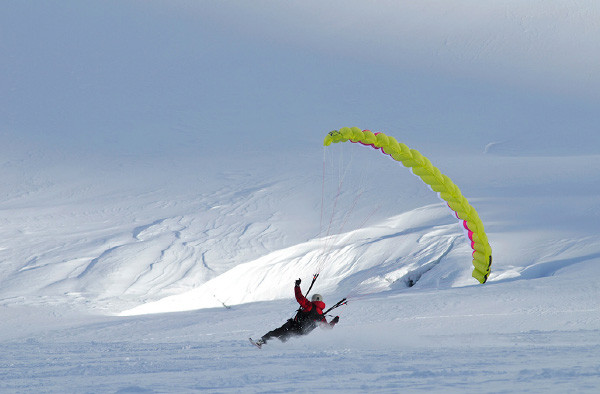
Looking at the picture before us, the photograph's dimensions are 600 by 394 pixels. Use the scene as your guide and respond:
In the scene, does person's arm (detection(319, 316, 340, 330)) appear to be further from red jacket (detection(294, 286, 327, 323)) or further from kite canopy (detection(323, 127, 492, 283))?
kite canopy (detection(323, 127, 492, 283))

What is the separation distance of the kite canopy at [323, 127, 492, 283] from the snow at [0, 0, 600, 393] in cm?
53

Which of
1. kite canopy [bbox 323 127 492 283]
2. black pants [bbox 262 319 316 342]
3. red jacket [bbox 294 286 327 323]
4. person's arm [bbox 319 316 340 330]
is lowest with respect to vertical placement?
black pants [bbox 262 319 316 342]

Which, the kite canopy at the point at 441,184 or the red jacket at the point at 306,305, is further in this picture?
the kite canopy at the point at 441,184

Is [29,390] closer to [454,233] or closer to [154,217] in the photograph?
[454,233]

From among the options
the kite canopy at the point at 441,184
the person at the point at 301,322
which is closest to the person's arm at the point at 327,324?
the person at the point at 301,322

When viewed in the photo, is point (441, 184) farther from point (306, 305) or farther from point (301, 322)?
point (301, 322)

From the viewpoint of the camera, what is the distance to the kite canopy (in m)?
9.83

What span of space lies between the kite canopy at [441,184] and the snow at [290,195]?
0.53 meters

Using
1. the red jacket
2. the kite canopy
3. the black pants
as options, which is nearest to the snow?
the black pants

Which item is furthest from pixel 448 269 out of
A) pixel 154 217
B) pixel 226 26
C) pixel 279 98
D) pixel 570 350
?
pixel 226 26

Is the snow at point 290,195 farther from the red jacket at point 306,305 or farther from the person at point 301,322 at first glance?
the red jacket at point 306,305

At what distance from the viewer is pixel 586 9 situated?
4447 cm

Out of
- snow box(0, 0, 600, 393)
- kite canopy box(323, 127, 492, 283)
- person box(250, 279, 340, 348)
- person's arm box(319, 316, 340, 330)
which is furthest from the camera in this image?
kite canopy box(323, 127, 492, 283)

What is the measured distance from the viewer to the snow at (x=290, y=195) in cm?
786
